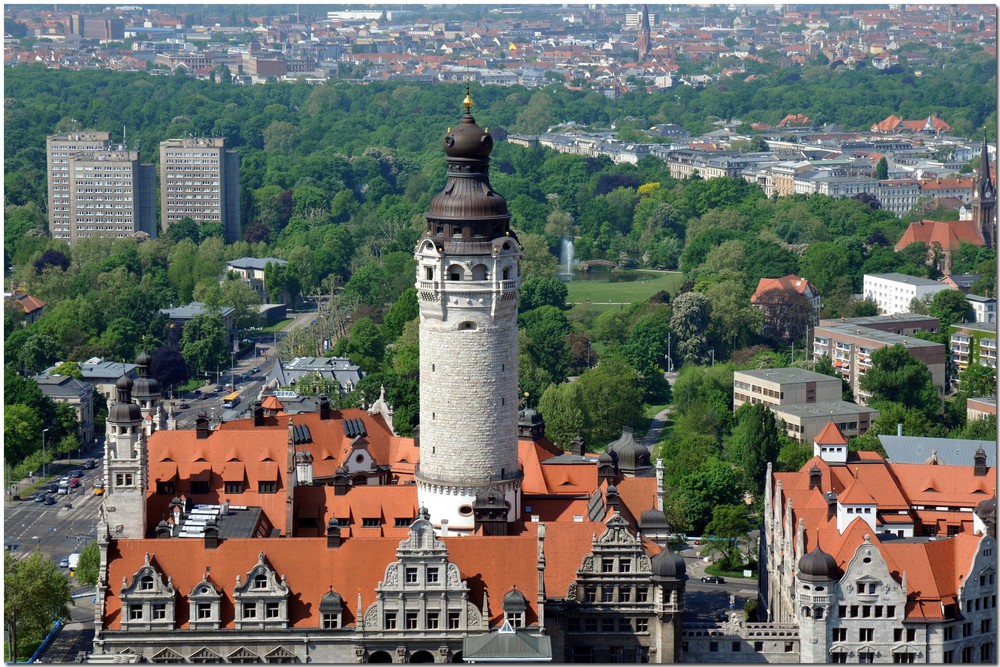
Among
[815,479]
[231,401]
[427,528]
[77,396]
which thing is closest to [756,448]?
[815,479]

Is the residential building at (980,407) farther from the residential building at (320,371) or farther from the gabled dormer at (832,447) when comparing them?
the gabled dormer at (832,447)

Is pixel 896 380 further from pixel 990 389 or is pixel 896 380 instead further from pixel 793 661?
pixel 793 661

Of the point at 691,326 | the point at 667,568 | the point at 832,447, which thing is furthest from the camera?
the point at 691,326

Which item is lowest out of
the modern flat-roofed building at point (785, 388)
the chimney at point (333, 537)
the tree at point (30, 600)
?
the modern flat-roofed building at point (785, 388)

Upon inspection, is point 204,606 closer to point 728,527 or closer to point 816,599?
point 816,599

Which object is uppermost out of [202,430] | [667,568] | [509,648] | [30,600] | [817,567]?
[202,430]

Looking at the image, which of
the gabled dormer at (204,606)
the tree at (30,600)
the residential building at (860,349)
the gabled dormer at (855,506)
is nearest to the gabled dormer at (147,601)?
the gabled dormer at (204,606)

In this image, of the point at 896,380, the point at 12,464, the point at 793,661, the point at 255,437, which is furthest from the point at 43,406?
the point at 793,661
